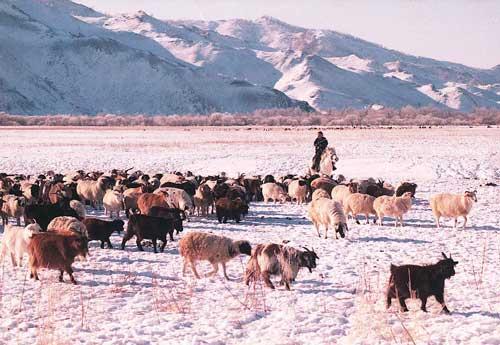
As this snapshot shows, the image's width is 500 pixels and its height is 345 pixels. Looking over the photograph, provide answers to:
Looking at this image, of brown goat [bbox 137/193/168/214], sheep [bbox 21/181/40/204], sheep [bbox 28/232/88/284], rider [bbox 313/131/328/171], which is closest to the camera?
sheep [bbox 28/232/88/284]

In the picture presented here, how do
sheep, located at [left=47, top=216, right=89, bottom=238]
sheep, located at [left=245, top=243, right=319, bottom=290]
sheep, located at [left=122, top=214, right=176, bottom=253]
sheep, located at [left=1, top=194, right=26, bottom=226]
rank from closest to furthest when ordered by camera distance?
1. sheep, located at [left=245, top=243, right=319, bottom=290]
2. sheep, located at [left=47, top=216, right=89, bottom=238]
3. sheep, located at [left=122, top=214, right=176, bottom=253]
4. sheep, located at [left=1, top=194, right=26, bottom=226]

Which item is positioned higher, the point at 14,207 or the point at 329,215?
the point at 14,207

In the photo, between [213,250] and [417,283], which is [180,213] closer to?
[213,250]

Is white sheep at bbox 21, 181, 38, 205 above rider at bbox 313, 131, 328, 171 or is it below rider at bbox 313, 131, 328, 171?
below

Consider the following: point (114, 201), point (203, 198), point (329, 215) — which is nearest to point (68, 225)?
point (114, 201)

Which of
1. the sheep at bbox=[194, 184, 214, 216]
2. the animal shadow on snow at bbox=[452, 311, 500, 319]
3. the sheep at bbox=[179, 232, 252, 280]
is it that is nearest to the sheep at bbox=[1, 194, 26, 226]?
the sheep at bbox=[194, 184, 214, 216]

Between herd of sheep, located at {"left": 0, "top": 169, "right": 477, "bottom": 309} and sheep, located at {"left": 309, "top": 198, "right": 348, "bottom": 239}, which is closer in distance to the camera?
herd of sheep, located at {"left": 0, "top": 169, "right": 477, "bottom": 309}

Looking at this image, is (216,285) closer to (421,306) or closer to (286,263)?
(286,263)

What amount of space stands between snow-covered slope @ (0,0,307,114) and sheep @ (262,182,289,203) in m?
135

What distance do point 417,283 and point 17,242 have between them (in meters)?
6.51

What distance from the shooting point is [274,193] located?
20.4m

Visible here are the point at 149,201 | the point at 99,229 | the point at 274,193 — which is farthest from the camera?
the point at 274,193

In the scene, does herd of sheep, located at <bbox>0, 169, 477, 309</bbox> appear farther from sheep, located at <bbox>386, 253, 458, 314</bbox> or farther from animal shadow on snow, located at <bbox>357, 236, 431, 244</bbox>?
animal shadow on snow, located at <bbox>357, 236, 431, 244</bbox>

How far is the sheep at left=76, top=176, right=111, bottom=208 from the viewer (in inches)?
711
